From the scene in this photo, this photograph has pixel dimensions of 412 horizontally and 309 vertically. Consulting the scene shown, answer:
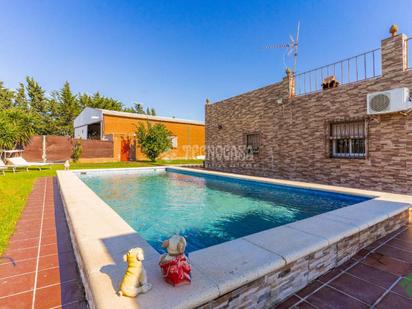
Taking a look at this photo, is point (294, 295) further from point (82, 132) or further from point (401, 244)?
point (82, 132)

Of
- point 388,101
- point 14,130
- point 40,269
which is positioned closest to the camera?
point 40,269

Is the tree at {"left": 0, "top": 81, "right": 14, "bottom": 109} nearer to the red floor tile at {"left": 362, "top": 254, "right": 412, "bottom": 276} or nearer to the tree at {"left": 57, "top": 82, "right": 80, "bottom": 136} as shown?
the tree at {"left": 57, "top": 82, "right": 80, "bottom": 136}

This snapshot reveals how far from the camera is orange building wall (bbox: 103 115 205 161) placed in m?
19.7

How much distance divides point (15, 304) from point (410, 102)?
8659 millimetres

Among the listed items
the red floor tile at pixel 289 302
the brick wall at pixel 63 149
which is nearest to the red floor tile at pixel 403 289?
the red floor tile at pixel 289 302

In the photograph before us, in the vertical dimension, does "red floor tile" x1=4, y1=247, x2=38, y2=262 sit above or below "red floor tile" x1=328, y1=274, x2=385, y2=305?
Answer: above

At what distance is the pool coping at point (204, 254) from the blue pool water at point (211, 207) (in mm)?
1145

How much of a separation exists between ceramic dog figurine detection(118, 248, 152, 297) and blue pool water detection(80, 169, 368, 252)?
200 centimetres

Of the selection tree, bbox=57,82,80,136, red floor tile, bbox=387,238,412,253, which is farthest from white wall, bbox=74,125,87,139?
red floor tile, bbox=387,238,412,253

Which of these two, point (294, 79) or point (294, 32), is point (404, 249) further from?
point (294, 32)

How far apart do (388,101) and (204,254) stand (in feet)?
22.9

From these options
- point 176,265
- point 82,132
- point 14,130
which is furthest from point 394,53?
point 82,132

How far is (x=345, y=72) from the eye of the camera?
7.76 metres

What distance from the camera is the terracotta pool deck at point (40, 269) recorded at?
6.55 feet
